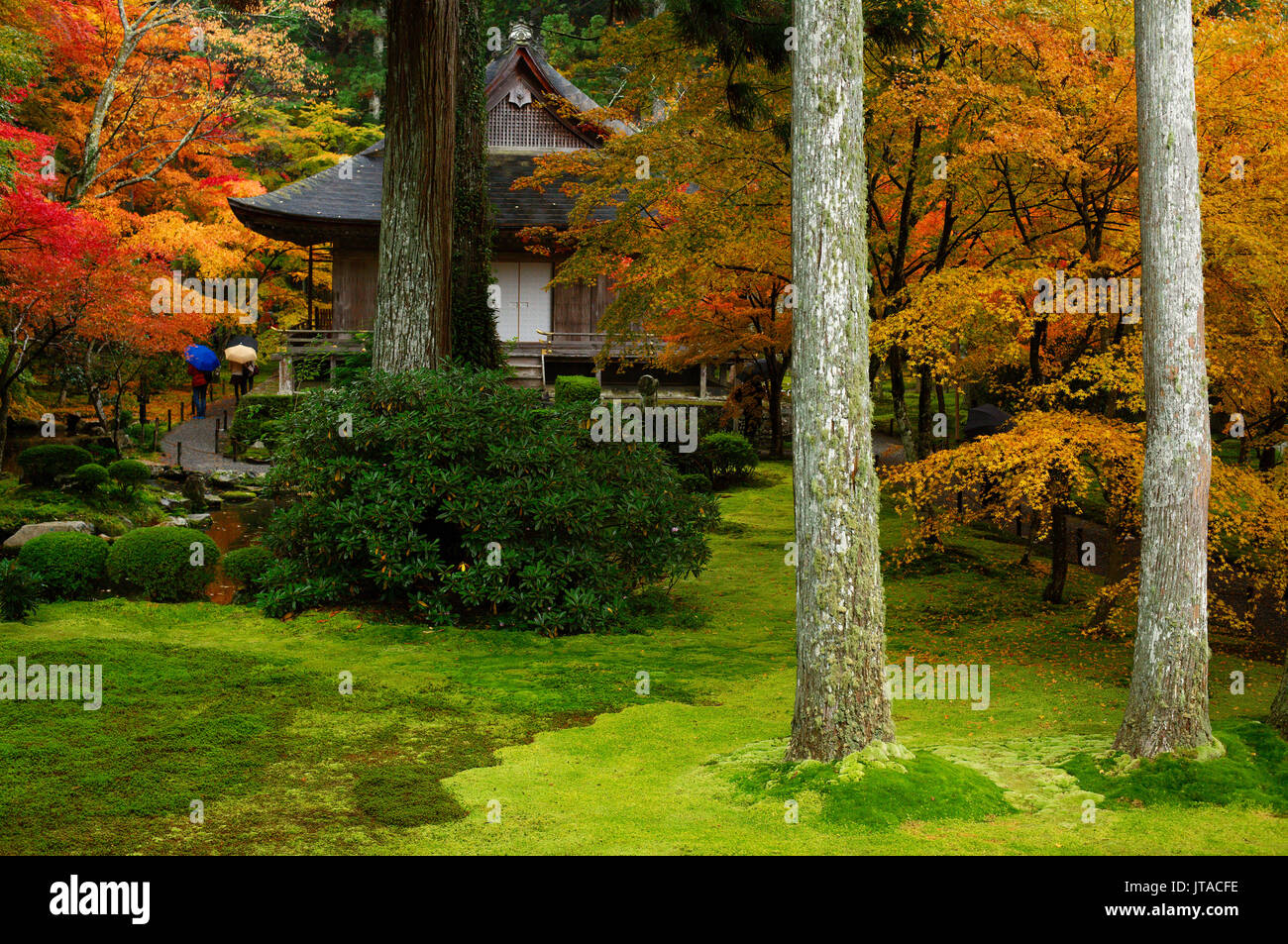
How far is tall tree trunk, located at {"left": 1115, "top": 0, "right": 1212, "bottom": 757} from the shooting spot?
639 cm

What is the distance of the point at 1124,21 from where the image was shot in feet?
34.6

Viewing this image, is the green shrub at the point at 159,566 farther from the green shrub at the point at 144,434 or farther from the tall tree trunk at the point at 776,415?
the tall tree trunk at the point at 776,415

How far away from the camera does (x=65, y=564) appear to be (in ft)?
37.0

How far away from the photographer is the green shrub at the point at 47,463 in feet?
58.5

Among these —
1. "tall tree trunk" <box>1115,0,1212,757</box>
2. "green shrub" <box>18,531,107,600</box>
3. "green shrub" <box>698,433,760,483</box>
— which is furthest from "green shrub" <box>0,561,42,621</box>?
"green shrub" <box>698,433,760,483</box>

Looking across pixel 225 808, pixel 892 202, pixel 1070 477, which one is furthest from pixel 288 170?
pixel 225 808

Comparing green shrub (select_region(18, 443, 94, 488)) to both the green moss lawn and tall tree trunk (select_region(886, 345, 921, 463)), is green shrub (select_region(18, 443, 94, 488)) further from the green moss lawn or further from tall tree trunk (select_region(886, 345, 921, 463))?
tall tree trunk (select_region(886, 345, 921, 463))

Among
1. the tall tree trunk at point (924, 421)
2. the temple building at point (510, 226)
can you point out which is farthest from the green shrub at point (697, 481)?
the temple building at point (510, 226)

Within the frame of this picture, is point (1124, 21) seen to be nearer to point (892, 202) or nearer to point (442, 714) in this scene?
point (892, 202)

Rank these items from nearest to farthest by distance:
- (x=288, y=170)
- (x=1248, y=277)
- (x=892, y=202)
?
(x=1248, y=277) → (x=892, y=202) → (x=288, y=170)

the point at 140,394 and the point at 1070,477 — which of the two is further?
the point at 140,394

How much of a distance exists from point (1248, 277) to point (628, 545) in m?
6.30

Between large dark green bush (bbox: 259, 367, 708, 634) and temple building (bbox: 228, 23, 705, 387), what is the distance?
15.2 metres

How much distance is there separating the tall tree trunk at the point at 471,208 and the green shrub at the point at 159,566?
5.19 meters
